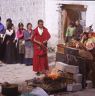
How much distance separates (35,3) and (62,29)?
6.10ft

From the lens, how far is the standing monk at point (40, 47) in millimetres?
13070

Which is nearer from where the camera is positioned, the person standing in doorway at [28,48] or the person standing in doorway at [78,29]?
the person standing in doorway at [28,48]

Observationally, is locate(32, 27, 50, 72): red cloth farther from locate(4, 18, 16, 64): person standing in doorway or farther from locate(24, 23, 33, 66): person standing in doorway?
locate(4, 18, 16, 64): person standing in doorway

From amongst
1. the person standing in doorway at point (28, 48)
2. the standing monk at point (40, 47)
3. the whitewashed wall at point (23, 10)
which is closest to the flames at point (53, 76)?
the standing monk at point (40, 47)

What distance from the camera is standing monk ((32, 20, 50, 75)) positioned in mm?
13070

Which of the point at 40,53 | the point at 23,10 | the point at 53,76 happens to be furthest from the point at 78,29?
the point at 53,76

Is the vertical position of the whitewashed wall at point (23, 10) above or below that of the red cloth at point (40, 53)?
above

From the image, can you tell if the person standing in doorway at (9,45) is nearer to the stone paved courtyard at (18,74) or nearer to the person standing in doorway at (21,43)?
the person standing in doorway at (21,43)

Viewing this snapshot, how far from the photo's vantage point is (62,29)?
1877 cm

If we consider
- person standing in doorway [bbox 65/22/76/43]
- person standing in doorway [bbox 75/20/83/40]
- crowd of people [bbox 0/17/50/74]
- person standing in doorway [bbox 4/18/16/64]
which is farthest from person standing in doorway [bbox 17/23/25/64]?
person standing in doorway [bbox 75/20/83/40]

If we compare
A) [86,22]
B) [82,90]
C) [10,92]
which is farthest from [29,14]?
[10,92]

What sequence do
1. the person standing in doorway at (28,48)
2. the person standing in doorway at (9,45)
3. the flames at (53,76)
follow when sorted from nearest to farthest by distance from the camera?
1. the flames at (53,76)
2. the person standing in doorway at (28,48)
3. the person standing in doorway at (9,45)

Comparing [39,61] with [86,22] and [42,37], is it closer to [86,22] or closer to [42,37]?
[42,37]

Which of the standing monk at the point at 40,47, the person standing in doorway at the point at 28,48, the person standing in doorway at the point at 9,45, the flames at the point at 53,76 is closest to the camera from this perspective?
the flames at the point at 53,76
